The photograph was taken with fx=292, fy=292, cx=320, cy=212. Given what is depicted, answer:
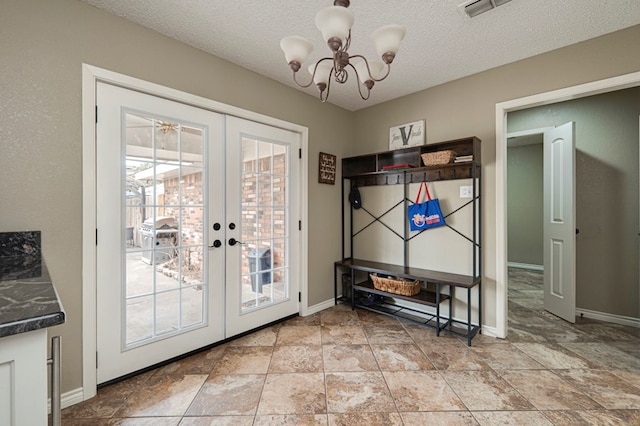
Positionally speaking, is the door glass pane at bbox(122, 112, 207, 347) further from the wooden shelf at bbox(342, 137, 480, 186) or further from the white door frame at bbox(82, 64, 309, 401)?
the wooden shelf at bbox(342, 137, 480, 186)

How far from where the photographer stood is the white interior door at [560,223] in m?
3.02

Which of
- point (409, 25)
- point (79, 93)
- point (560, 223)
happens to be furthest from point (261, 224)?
point (560, 223)

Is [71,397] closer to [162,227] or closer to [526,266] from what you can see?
[162,227]

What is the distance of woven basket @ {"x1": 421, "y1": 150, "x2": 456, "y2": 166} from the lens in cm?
275

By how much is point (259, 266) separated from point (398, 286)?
1432 millimetres

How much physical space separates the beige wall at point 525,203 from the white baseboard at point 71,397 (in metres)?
6.79

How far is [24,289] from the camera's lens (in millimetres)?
1006

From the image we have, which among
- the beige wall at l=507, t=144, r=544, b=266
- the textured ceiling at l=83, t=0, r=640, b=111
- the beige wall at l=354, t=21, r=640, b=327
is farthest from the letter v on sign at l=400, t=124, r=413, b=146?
the beige wall at l=507, t=144, r=544, b=266

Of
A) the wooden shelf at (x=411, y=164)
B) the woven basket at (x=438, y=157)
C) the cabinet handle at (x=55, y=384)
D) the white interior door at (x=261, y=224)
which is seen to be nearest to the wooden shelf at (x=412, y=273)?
the white interior door at (x=261, y=224)

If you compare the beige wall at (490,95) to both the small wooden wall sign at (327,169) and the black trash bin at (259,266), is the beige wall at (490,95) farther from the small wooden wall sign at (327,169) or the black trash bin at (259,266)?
the black trash bin at (259,266)

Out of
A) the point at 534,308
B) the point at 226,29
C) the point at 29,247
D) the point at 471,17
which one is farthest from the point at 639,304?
the point at 29,247

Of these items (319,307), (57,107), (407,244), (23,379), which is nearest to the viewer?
(23,379)

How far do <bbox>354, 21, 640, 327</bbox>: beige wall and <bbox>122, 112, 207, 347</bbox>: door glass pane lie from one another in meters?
2.27

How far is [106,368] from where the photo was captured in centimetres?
196
